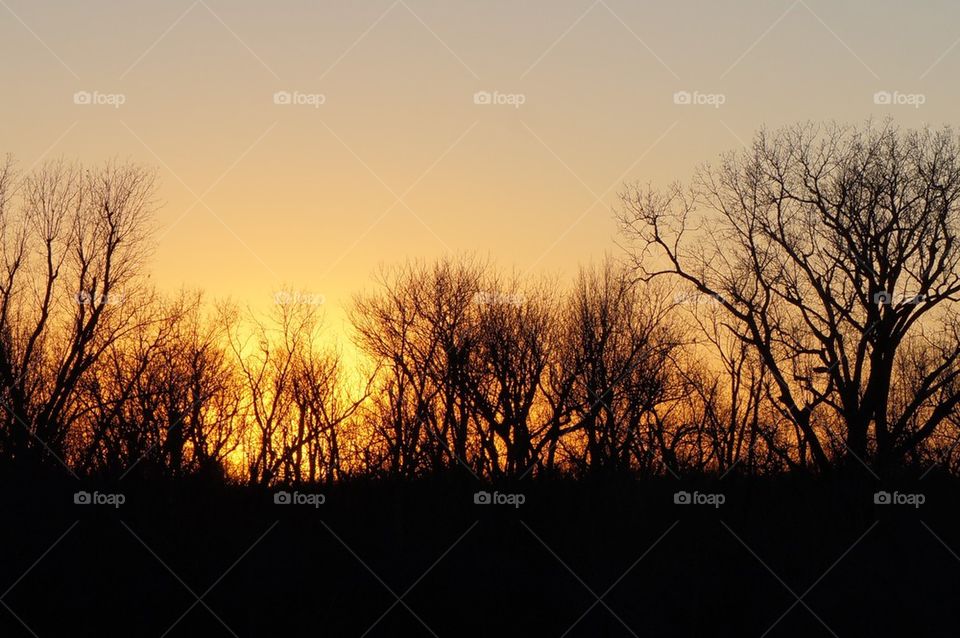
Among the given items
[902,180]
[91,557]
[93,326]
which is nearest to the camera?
[91,557]

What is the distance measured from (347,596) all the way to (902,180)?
26.0m

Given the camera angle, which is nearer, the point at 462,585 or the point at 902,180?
the point at 462,585

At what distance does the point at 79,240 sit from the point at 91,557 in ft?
89.1

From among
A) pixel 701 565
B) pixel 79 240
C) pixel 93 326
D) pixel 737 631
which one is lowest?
pixel 737 631

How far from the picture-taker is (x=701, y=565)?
17281 mm

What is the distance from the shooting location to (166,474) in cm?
1767

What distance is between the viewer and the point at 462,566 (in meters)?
17.5

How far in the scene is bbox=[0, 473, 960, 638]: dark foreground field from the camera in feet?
55.2

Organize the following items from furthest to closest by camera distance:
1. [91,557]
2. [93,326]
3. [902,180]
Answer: [93,326]
[902,180]
[91,557]

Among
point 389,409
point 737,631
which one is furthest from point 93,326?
point 737,631

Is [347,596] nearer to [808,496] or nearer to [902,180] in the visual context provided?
[808,496]

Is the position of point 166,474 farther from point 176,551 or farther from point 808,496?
point 808,496

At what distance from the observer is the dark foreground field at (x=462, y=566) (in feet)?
55.2

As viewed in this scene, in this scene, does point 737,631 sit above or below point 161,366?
below
